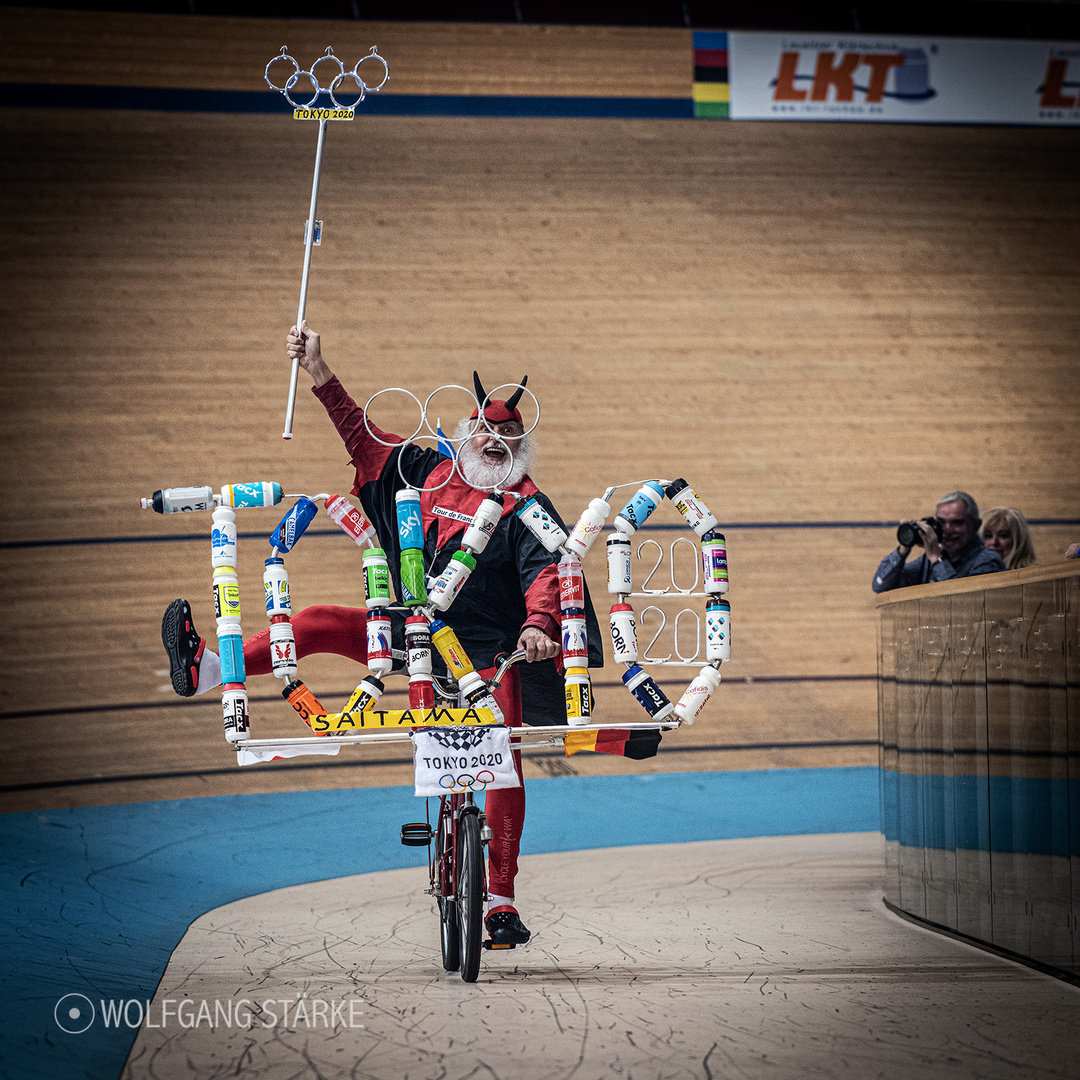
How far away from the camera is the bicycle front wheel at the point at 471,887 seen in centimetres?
287

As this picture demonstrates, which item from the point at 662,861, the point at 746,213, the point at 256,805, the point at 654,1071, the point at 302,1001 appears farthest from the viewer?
the point at 746,213

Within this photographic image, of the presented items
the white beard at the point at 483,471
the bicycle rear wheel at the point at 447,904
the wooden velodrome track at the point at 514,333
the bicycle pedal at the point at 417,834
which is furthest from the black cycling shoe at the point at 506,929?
the wooden velodrome track at the point at 514,333

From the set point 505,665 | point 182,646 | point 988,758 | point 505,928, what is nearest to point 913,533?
point 988,758

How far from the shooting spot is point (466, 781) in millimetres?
2869

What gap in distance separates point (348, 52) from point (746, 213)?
294cm

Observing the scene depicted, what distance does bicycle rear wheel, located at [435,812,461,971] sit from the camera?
304cm

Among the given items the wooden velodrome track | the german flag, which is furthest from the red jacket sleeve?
the wooden velodrome track

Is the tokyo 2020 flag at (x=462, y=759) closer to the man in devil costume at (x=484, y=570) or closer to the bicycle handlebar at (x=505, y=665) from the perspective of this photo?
the bicycle handlebar at (x=505, y=665)

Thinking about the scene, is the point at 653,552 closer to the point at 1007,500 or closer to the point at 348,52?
the point at 1007,500

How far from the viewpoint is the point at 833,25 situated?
7578 millimetres

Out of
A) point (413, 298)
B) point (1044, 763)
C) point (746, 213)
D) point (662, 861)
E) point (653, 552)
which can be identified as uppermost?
point (746, 213)

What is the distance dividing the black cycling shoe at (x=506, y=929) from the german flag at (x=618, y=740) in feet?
2.24

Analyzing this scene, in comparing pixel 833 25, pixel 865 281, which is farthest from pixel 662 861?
pixel 833 25

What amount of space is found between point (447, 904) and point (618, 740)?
70cm
